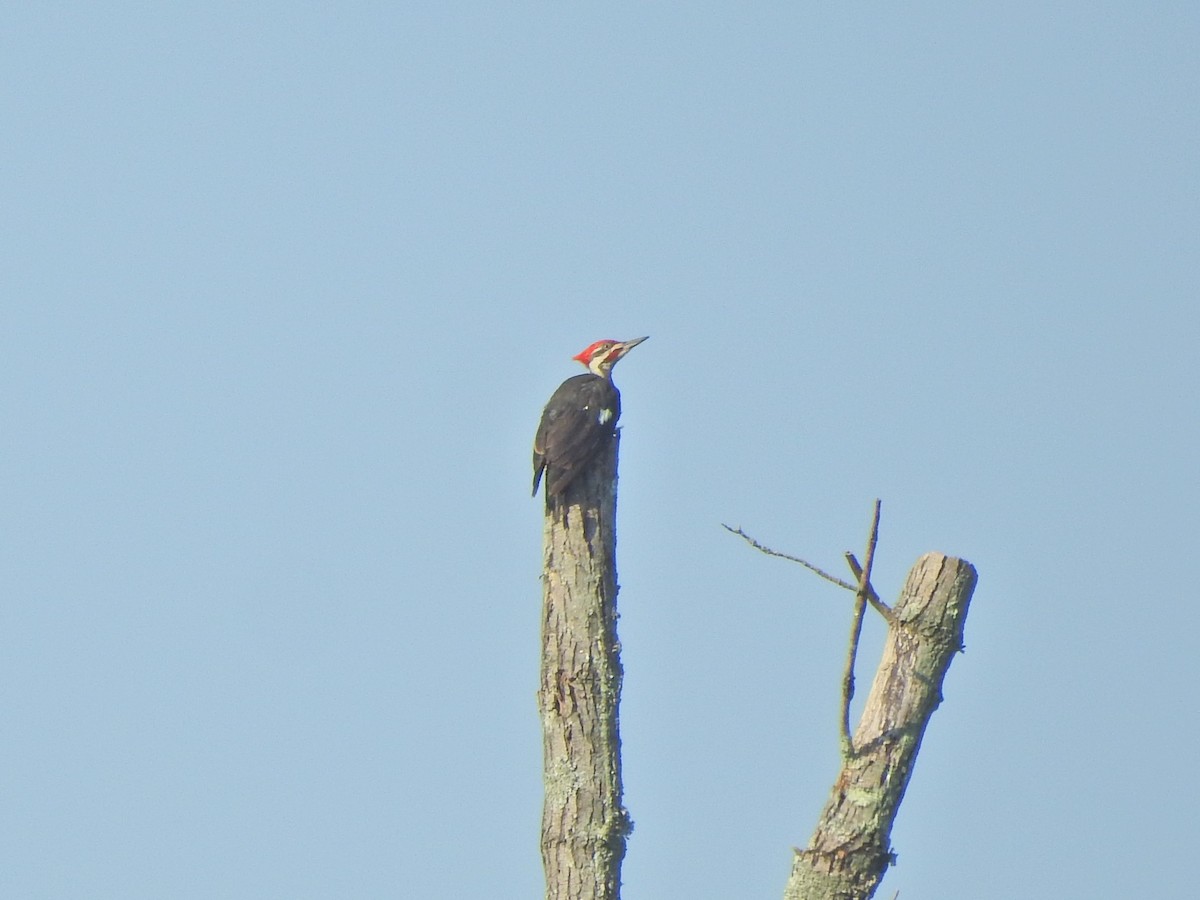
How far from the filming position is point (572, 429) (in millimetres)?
8398

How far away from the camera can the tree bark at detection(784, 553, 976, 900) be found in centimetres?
584

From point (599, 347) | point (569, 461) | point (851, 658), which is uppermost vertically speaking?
point (599, 347)

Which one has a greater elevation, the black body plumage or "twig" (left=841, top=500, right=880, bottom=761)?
the black body plumage

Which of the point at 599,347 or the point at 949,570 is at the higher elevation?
the point at 599,347

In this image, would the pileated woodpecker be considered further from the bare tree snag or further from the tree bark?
the tree bark

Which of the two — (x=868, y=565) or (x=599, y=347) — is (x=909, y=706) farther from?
(x=599, y=347)

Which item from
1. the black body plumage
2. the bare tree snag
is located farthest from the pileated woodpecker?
the bare tree snag

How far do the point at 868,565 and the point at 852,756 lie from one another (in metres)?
0.76

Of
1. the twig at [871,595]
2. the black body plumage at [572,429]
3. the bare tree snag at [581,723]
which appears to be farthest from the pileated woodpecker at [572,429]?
the twig at [871,595]

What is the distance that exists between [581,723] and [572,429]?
191 cm

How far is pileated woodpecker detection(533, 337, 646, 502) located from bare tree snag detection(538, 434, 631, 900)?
57 cm

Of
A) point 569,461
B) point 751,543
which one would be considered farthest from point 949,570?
point 569,461

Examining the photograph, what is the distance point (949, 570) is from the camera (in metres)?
5.89

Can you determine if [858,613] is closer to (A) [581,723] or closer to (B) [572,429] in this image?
(A) [581,723]
